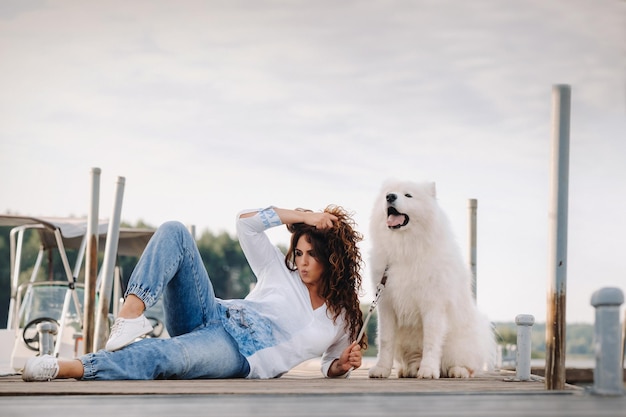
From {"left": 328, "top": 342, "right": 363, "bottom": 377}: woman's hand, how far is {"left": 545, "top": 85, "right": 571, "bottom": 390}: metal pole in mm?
1297

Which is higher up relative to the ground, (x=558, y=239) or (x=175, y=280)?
(x=558, y=239)

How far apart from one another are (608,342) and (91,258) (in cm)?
628

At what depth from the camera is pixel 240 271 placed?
48.4m

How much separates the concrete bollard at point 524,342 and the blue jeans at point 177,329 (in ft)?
4.83

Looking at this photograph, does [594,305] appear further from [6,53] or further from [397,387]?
[6,53]

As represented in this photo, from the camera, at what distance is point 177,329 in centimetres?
441

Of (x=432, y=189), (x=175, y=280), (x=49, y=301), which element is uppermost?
(x=432, y=189)

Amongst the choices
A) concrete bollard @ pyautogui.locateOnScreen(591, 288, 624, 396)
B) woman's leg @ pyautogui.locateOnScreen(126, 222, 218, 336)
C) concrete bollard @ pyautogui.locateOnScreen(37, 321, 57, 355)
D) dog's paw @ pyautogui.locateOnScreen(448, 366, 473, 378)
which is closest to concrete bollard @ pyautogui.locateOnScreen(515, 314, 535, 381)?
dog's paw @ pyautogui.locateOnScreen(448, 366, 473, 378)

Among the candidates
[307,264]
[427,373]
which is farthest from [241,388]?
[427,373]

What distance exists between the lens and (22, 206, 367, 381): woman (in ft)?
12.8

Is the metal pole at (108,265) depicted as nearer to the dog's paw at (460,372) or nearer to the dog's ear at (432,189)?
the dog's ear at (432,189)

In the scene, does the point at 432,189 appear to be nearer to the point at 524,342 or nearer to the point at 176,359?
the point at 524,342

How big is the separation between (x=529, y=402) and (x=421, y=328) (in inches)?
84.0

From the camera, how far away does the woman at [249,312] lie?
3912 mm
